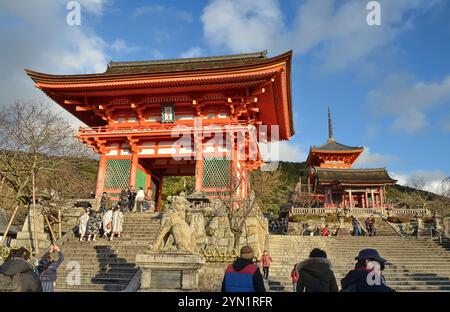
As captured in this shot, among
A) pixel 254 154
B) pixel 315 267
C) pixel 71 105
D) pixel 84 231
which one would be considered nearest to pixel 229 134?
pixel 254 154

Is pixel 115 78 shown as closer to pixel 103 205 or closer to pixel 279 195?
pixel 103 205

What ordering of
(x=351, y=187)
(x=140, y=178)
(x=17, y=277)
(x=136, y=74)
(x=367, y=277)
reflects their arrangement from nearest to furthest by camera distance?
(x=367, y=277) < (x=17, y=277) < (x=136, y=74) < (x=140, y=178) < (x=351, y=187)

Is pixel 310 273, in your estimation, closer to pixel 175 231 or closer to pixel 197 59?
pixel 175 231

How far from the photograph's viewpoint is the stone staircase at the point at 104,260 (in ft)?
35.7

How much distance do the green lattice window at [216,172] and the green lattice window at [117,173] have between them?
4.70 metres

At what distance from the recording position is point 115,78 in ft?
65.8

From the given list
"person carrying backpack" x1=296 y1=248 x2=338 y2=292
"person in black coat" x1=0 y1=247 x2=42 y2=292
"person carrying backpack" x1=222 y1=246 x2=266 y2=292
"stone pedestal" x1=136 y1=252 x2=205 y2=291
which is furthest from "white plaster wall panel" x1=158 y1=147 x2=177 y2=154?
"person carrying backpack" x1=296 y1=248 x2=338 y2=292

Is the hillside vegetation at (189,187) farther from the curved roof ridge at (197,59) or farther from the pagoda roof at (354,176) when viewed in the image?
the curved roof ridge at (197,59)

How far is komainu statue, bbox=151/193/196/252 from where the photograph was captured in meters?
7.79

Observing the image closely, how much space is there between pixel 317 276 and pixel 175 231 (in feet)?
13.3

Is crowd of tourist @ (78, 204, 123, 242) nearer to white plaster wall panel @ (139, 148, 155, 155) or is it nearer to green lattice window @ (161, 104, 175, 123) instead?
white plaster wall panel @ (139, 148, 155, 155)

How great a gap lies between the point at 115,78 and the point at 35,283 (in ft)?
55.4

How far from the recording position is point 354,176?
42812mm

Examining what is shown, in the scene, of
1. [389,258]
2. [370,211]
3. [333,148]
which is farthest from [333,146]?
[389,258]
